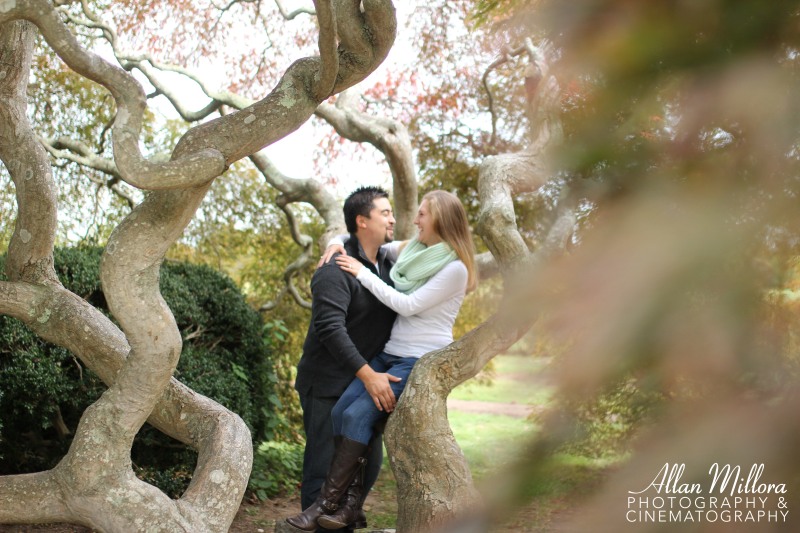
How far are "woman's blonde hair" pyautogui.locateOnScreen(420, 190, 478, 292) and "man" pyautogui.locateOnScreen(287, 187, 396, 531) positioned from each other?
339mm

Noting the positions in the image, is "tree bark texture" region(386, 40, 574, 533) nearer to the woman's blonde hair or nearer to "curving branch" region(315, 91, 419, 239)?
the woman's blonde hair

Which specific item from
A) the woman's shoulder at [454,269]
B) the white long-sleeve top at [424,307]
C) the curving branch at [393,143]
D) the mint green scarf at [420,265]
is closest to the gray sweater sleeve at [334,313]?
the white long-sleeve top at [424,307]

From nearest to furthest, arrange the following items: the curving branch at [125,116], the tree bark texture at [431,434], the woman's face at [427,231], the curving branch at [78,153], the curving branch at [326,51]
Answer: the curving branch at [125,116]
the curving branch at [326,51]
the tree bark texture at [431,434]
the woman's face at [427,231]
the curving branch at [78,153]

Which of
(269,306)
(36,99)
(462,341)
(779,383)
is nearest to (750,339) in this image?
(779,383)

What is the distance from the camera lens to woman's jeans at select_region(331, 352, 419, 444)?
3693 millimetres

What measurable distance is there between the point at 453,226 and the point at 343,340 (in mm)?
785

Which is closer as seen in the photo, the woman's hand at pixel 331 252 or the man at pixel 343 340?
the man at pixel 343 340

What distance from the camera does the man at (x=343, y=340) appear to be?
374 cm

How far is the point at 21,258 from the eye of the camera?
137 inches

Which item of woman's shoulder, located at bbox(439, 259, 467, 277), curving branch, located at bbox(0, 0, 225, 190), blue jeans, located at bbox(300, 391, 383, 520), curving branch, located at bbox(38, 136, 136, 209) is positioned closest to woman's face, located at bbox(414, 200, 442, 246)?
woman's shoulder, located at bbox(439, 259, 467, 277)

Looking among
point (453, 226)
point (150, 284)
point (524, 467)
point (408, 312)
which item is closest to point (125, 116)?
point (150, 284)

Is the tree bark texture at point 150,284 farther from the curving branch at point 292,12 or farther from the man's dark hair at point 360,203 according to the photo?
the curving branch at point 292,12

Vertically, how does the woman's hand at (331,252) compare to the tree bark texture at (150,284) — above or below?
above

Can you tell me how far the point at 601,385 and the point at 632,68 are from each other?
4.2 inches
